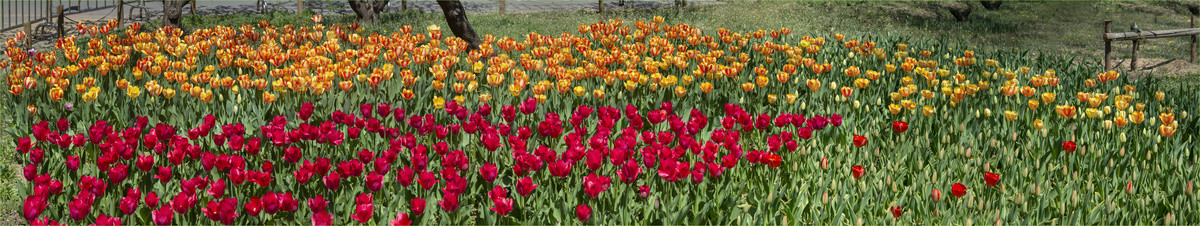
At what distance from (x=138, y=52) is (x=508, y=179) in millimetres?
5352

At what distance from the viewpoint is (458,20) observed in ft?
32.8

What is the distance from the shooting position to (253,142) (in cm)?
416

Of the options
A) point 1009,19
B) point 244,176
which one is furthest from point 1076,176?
point 1009,19

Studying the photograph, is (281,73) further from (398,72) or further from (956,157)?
(956,157)

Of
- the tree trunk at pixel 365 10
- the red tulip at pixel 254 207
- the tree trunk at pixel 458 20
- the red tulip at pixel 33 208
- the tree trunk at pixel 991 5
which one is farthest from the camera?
the tree trunk at pixel 991 5

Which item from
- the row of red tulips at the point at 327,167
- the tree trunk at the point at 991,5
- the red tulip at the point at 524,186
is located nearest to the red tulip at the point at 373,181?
the row of red tulips at the point at 327,167

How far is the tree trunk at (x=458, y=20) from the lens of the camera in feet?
32.3

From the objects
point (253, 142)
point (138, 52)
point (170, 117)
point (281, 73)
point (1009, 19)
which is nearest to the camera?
point (253, 142)

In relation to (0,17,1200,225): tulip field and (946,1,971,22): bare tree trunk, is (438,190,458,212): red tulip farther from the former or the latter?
(946,1,971,22): bare tree trunk

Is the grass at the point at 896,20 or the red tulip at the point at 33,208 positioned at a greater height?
the grass at the point at 896,20

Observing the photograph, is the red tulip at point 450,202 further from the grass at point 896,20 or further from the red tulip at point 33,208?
the grass at point 896,20

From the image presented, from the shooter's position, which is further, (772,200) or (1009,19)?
(1009,19)

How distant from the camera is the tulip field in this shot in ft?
12.3

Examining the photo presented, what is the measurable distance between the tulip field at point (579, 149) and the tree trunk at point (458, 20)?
216cm
